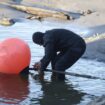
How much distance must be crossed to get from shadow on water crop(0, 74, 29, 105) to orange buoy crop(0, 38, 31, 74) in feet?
0.64

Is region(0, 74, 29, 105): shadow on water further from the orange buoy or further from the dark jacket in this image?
the dark jacket

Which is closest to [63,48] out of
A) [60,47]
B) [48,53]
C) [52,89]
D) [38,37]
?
[60,47]

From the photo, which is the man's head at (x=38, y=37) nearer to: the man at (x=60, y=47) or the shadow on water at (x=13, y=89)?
the man at (x=60, y=47)

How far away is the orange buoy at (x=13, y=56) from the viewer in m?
12.3

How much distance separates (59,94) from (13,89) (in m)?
1.04

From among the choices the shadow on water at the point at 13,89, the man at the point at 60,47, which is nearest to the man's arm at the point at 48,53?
the man at the point at 60,47

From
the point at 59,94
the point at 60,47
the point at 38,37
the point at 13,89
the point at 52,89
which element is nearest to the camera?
the point at 59,94

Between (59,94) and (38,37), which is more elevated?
(38,37)

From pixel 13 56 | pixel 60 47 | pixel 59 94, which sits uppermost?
pixel 60 47

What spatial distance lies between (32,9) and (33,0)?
4598 millimetres

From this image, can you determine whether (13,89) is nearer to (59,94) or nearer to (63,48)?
(59,94)

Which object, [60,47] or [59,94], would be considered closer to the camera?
[59,94]

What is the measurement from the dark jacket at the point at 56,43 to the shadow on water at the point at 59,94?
477 mm

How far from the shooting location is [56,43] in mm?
12141
